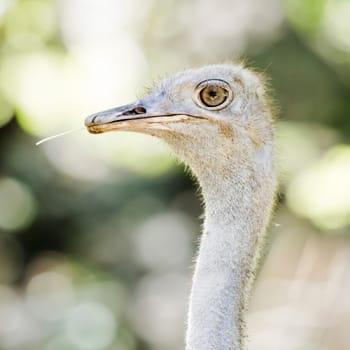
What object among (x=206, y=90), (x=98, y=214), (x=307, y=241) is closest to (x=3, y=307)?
(x=98, y=214)

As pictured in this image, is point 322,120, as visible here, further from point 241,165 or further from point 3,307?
point 241,165

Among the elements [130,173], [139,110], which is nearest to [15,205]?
[130,173]

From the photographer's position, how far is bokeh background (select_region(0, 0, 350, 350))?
393 inches

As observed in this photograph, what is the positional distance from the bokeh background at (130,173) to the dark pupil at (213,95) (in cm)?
542

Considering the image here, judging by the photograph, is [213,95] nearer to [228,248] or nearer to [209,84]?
[209,84]

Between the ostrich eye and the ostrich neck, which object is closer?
the ostrich neck

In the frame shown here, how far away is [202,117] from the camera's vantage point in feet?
13.0

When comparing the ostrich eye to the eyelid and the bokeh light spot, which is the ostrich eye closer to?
the eyelid

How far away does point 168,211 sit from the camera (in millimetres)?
11250

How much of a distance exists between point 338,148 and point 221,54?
2.69 m

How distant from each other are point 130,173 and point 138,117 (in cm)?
685

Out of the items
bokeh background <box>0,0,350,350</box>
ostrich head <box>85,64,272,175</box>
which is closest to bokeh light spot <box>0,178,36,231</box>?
bokeh background <box>0,0,350,350</box>

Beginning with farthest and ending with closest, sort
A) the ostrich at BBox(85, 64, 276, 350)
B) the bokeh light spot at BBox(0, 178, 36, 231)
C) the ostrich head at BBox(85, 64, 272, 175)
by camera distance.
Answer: the bokeh light spot at BBox(0, 178, 36, 231) → the ostrich head at BBox(85, 64, 272, 175) → the ostrich at BBox(85, 64, 276, 350)

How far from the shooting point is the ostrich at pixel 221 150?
3.77 meters
